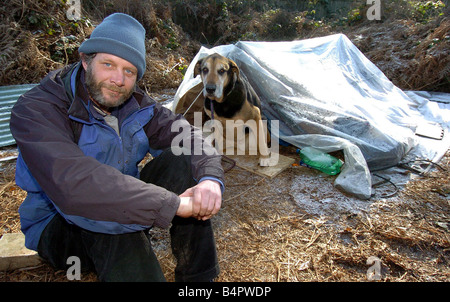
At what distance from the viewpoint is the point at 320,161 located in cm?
366

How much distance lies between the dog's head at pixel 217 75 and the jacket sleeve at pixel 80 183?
2417mm

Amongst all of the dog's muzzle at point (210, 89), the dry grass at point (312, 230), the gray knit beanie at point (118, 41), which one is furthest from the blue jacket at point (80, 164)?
the dog's muzzle at point (210, 89)

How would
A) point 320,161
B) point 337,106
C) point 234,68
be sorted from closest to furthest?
point 320,161 < point 234,68 < point 337,106

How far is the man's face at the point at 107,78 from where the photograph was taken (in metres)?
1.87

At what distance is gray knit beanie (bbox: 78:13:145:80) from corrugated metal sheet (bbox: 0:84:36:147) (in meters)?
3.45

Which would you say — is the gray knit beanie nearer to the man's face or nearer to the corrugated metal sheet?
the man's face

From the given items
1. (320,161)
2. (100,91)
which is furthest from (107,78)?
(320,161)

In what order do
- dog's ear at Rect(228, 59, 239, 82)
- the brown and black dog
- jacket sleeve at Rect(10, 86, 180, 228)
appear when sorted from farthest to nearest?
dog's ear at Rect(228, 59, 239, 82), the brown and black dog, jacket sleeve at Rect(10, 86, 180, 228)

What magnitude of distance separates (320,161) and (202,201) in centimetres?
249

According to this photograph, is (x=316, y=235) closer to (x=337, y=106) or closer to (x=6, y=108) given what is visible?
(x=337, y=106)

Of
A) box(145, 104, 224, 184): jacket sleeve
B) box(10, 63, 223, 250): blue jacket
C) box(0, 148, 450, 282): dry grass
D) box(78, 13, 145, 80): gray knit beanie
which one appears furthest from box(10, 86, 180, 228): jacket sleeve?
box(0, 148, 450, 282): dry grass

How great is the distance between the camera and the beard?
6.10 feet

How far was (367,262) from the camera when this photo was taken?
2.28 metres
